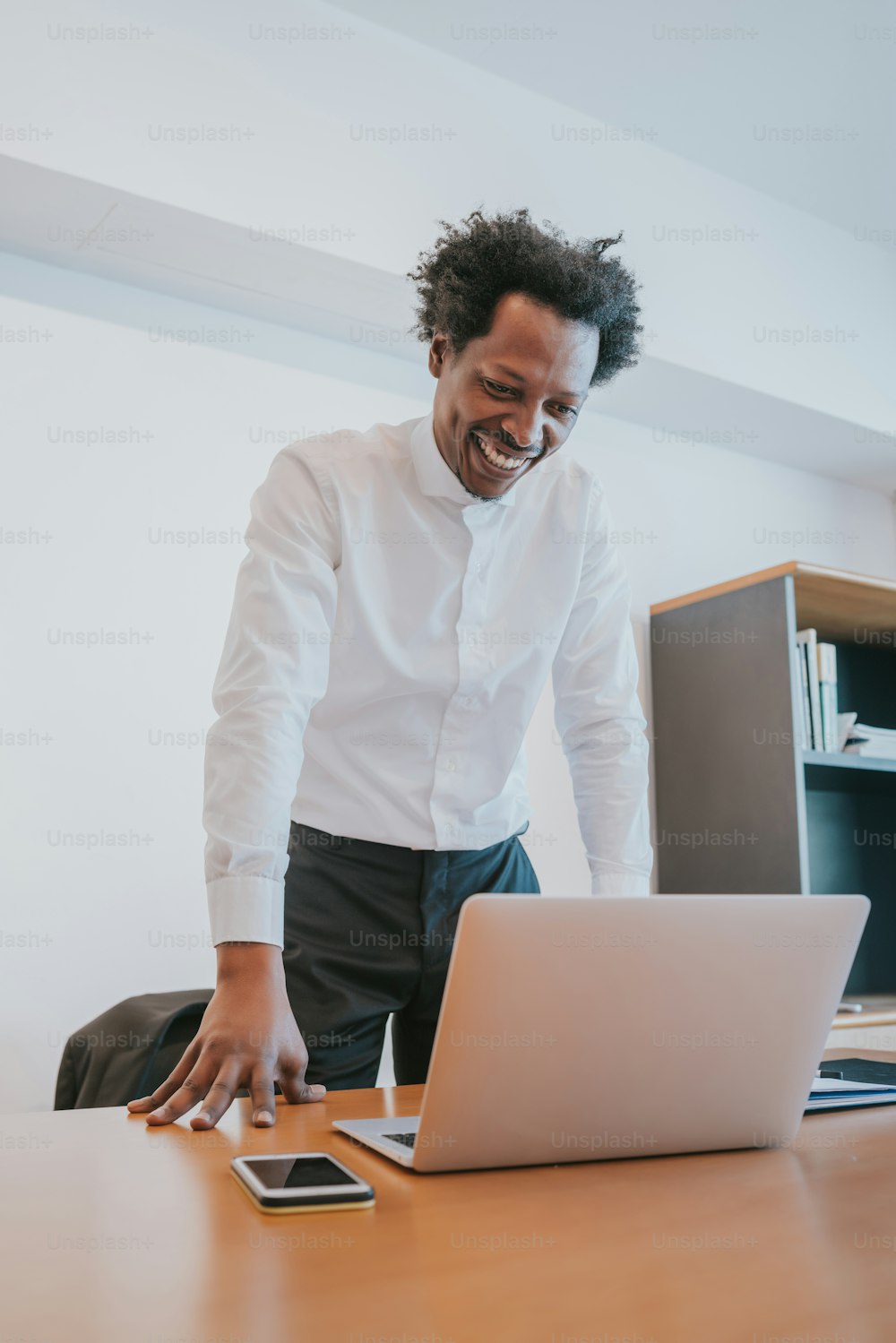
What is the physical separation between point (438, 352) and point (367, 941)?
0.85m

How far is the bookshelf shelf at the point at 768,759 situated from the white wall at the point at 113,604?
1.10 metres

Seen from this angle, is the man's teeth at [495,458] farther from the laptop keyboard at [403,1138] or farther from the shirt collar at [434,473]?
the laptop keyboard at [403,1138]

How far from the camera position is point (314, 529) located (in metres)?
1.44

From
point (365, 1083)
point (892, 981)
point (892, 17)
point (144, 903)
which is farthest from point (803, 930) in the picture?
point (892, 981)

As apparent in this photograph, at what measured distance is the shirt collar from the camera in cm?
157

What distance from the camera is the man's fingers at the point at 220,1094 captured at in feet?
2.86

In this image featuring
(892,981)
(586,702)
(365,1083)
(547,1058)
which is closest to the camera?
(547,1058)

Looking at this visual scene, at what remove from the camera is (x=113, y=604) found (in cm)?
233

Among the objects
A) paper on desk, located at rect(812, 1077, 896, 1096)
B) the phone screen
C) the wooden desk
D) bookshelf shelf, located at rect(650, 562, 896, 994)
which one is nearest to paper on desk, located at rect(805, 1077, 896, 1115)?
paper on desk, located at rect(812, 1077, 896, 1096)

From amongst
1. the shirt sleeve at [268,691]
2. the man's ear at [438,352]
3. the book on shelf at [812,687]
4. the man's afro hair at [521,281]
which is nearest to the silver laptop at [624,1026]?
the shirt sleeve at [268,691]

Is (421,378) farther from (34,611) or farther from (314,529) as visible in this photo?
(314,529)

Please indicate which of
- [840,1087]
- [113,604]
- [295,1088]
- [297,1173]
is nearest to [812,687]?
[113,604]

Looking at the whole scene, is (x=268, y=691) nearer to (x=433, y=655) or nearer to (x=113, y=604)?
(x=433, y=655)

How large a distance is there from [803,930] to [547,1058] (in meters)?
0.21
